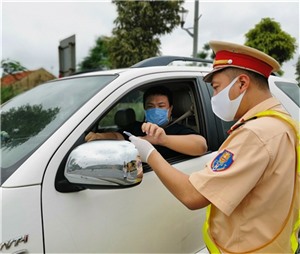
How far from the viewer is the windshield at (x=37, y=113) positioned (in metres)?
Answer: 1.56

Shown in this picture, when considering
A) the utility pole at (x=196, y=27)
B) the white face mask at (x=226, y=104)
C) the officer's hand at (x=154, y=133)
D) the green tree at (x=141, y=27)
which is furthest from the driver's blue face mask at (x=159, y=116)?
the green tree at (x=141, y=27)

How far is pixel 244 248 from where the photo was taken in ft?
4.35

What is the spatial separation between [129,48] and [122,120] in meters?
13.0

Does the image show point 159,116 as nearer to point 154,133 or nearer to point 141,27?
point 154,133

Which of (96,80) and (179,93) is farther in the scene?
(179,93)

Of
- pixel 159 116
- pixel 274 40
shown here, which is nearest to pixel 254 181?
pixel 159 116

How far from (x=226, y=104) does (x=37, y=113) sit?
3.57ft

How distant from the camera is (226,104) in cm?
151

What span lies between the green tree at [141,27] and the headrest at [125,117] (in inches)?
505

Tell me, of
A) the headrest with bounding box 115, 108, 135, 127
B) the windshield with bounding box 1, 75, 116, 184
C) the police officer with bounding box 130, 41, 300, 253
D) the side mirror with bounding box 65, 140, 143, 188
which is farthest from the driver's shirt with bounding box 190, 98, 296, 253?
the headrest with bounding box 115, 108, 135, 127

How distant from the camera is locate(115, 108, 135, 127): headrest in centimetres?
269

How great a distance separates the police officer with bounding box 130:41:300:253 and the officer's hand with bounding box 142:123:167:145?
0.40m

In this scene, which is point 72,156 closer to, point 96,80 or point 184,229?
point 96,80

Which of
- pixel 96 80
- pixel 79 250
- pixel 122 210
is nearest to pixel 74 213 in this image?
pixel 79 250
